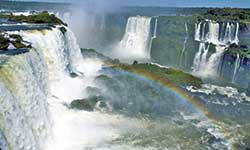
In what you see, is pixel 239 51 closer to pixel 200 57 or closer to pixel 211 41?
pixel 200 57

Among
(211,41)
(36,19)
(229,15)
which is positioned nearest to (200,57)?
(211,41)

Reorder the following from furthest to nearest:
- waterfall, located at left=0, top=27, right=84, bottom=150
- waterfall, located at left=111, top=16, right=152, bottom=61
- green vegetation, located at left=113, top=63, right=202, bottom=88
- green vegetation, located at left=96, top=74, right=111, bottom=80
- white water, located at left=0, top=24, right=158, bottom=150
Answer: waterfall, located at left=111, top=16, right=152, bottom=61 < green vegetation, located at left=113, top=63, right=202, bottom=88 < green vegetation, located at left=96, top=74, right=111, bottom=80 < white water, located at left=0, top=24, right=158, bottom=150 < waterfall, located at left=0, top=27, right=84, bottom=150

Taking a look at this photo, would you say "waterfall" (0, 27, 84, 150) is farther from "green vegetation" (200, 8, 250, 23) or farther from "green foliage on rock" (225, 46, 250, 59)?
"green vegetation" (200, 8, 250, 23)

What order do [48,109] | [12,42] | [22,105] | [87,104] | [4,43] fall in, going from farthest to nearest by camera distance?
[87,104], [12,42], [4,43], [48,109], [22,105]

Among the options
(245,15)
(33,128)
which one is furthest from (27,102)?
(245,15)

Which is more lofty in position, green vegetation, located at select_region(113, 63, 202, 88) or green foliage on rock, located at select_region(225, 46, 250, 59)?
green foliage on rock, located at select_region(225, 46, 250, 59)

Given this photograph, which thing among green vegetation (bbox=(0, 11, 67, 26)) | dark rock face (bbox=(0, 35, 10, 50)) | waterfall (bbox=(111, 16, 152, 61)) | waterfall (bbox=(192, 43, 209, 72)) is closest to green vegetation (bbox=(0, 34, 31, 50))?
dark rock face (bbox=(0, 35, 10, 50))

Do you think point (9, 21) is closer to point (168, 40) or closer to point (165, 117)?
point (165, 117)
